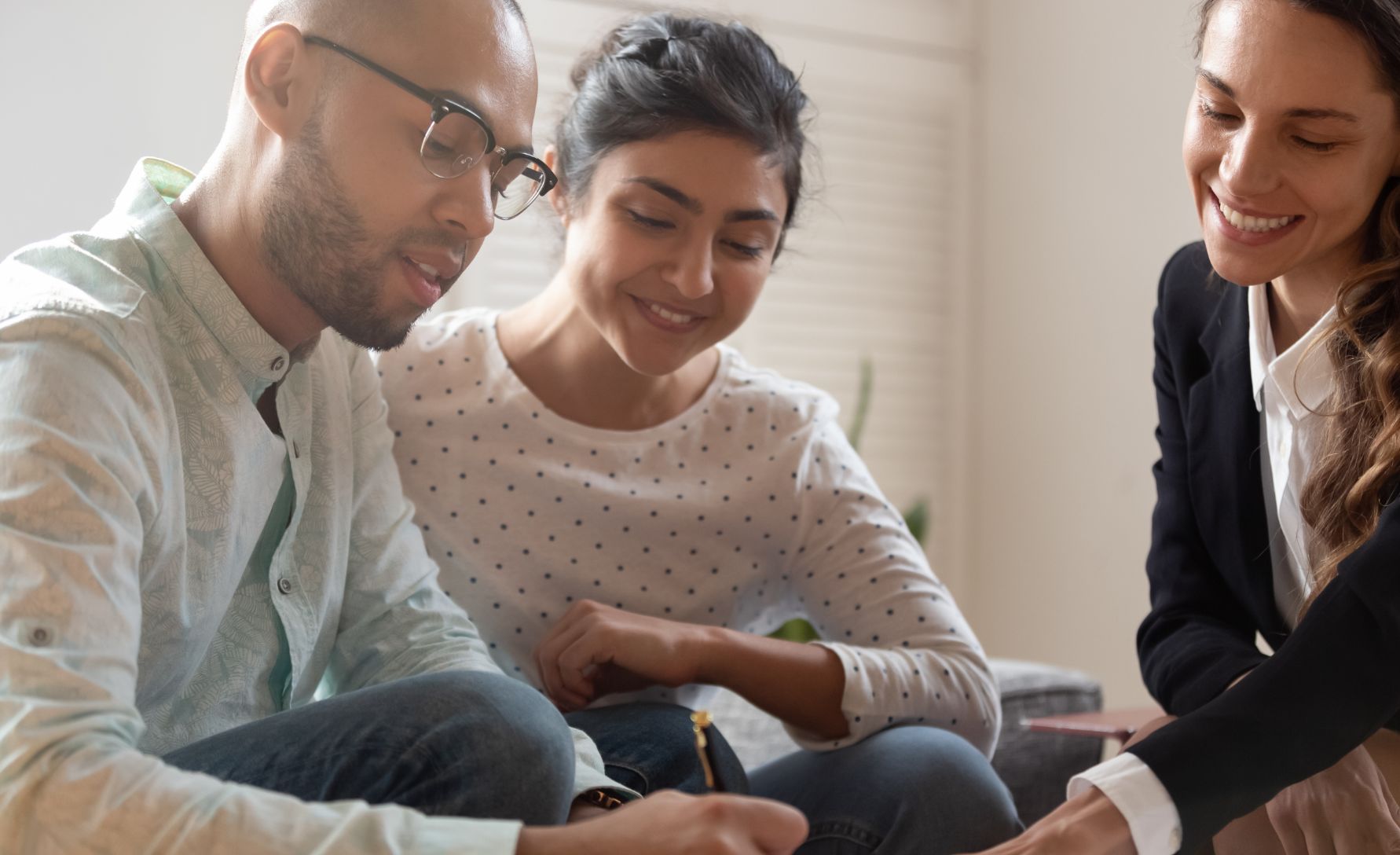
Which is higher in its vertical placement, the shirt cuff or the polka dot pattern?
the polka dot pattern

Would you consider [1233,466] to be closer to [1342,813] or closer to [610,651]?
[1342,813]

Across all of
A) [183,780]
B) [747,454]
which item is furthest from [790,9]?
[183,780]

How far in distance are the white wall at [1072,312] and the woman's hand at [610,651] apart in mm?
1983

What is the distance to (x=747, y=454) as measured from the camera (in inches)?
67.2

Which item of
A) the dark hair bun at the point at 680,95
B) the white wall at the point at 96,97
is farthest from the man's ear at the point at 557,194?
the white wall at the point at 96,97

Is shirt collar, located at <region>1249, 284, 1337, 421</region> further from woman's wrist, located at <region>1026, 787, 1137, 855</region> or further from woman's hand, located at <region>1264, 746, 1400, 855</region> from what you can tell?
woman's wrist, located at <region>1026, 787, 1137, 855</region>

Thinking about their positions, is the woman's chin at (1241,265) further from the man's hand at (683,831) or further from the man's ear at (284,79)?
the man's ear at (284,79)

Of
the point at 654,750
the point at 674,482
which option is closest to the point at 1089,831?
the point at 654,750

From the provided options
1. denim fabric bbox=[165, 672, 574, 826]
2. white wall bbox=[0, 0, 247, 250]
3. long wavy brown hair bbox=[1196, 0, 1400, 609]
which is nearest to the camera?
denim fabric bbox=[165, 672, 574, 826]

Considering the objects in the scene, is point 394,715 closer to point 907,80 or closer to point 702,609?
point 702,609

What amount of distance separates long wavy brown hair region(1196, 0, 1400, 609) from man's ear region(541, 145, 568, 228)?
32.7 inches

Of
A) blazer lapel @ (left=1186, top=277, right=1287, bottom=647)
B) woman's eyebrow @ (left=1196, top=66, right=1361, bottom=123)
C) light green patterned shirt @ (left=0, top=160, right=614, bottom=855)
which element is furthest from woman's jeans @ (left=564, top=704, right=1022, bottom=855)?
woman's eyebrow @ (left=1196, top=66, right=1361, bottom=123)

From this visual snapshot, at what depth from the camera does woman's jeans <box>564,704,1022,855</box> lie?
1423 mm

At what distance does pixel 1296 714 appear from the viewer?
4.01 feet
